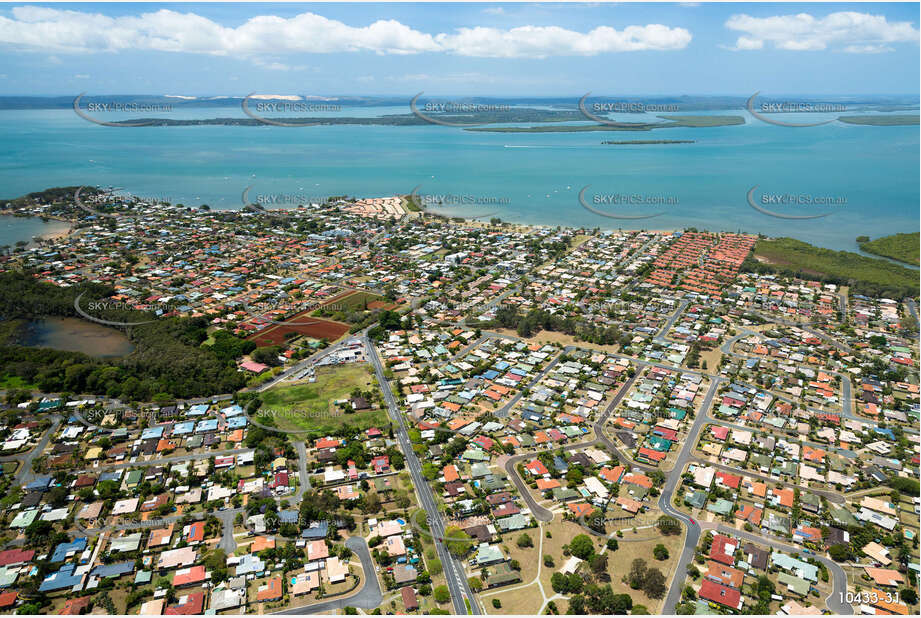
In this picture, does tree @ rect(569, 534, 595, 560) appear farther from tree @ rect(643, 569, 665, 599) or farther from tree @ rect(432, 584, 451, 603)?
tree @ rect(432, 584, 451, 603)

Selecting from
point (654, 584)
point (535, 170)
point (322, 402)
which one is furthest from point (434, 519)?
point (535, 170)

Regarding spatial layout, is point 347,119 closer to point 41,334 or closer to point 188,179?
point 188,179

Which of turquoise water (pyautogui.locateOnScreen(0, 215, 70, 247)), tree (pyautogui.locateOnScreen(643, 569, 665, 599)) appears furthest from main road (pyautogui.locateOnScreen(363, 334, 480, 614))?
turquoise water (pyautogui.locateOnScreen(0, 215, 70, 247))

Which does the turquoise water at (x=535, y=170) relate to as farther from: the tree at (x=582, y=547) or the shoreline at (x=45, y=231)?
the tree at (x=582, y=547)

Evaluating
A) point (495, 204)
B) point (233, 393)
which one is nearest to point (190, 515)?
point (233, 393)

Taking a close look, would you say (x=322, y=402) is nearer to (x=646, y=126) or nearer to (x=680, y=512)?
(x=680, y=512)

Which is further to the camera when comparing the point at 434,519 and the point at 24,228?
the point at 24,228
